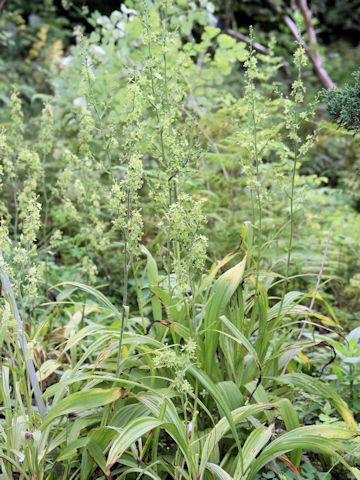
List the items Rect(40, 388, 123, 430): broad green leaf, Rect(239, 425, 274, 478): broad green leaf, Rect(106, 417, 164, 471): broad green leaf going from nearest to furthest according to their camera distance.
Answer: Rect(106, 417, 164, 471): broad green leaf → Rect(40, 388, 123, 430): broad green leaf → Rect(239, 425, 274, 478): broad green leaf

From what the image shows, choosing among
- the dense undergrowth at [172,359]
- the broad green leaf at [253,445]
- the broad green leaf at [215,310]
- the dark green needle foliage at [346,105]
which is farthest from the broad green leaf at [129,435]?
the dark green needle foliage at [346,105]

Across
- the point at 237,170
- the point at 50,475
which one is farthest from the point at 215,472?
the point at 237,170

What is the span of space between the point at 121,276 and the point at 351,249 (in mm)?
1601

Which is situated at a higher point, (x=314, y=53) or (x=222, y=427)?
(x=314, y=53)

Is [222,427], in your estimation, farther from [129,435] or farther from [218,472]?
[129,435]

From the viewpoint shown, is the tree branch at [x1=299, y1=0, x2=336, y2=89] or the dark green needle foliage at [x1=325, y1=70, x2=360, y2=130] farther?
the tree branch at [x1=299, y1=0, x2=336, y2=89]

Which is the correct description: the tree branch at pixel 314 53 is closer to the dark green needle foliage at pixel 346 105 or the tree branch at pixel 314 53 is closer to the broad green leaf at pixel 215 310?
the dark green needle foliage at pixel 346 105

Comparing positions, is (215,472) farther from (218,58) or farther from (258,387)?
(218,58)

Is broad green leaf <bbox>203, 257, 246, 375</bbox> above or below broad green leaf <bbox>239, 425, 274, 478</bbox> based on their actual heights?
above

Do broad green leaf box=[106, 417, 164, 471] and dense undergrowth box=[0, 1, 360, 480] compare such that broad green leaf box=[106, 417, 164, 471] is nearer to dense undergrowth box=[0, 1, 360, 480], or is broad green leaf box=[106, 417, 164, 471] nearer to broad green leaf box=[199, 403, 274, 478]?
dense undergrowth box=[0, 1, 360, 480]

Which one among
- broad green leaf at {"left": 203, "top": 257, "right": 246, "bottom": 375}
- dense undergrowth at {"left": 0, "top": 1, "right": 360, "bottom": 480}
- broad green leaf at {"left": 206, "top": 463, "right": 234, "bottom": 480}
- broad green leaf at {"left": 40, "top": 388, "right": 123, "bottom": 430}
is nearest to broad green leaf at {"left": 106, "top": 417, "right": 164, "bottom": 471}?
dense undergrowth at {"left": 0, "top": 1, "right": 360, "bottom": 480}

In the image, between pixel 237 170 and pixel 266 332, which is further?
pixel 237 170

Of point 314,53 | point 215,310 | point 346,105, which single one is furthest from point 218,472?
point 314,53

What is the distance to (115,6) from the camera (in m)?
9.48
